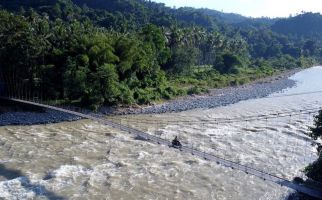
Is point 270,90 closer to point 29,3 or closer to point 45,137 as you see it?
point 45,137

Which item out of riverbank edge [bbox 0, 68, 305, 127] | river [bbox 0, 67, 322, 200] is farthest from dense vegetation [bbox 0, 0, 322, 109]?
river [bbox 0, 67, 322, 200]

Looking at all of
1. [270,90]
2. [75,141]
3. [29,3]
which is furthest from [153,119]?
[29,3]

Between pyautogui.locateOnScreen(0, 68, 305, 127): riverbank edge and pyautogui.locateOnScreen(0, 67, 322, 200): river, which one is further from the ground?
pyautogui.locateOnScreen(0, 68, 305, 127): riverbank edge

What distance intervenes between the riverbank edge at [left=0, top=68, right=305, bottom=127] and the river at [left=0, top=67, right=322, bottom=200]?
103cm

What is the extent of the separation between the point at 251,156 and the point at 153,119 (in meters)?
9.77

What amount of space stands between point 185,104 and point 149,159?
14981 mm

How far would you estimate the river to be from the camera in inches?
619

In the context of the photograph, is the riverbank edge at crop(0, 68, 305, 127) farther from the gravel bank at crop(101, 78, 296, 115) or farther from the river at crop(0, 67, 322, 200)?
the river at crop(0, 67, 322, 200)

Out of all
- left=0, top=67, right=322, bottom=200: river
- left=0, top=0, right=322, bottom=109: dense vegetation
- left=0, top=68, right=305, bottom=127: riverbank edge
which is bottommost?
left=0, top=67, right=322, bottom=200: river

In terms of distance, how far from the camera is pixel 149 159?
63.6 ft

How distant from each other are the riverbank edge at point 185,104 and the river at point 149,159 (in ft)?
3.39

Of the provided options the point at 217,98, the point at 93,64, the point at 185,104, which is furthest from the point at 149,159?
the point at 217,98

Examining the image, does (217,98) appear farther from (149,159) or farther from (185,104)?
(149,159)

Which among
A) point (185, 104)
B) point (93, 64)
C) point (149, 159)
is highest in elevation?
point (93, 64)
